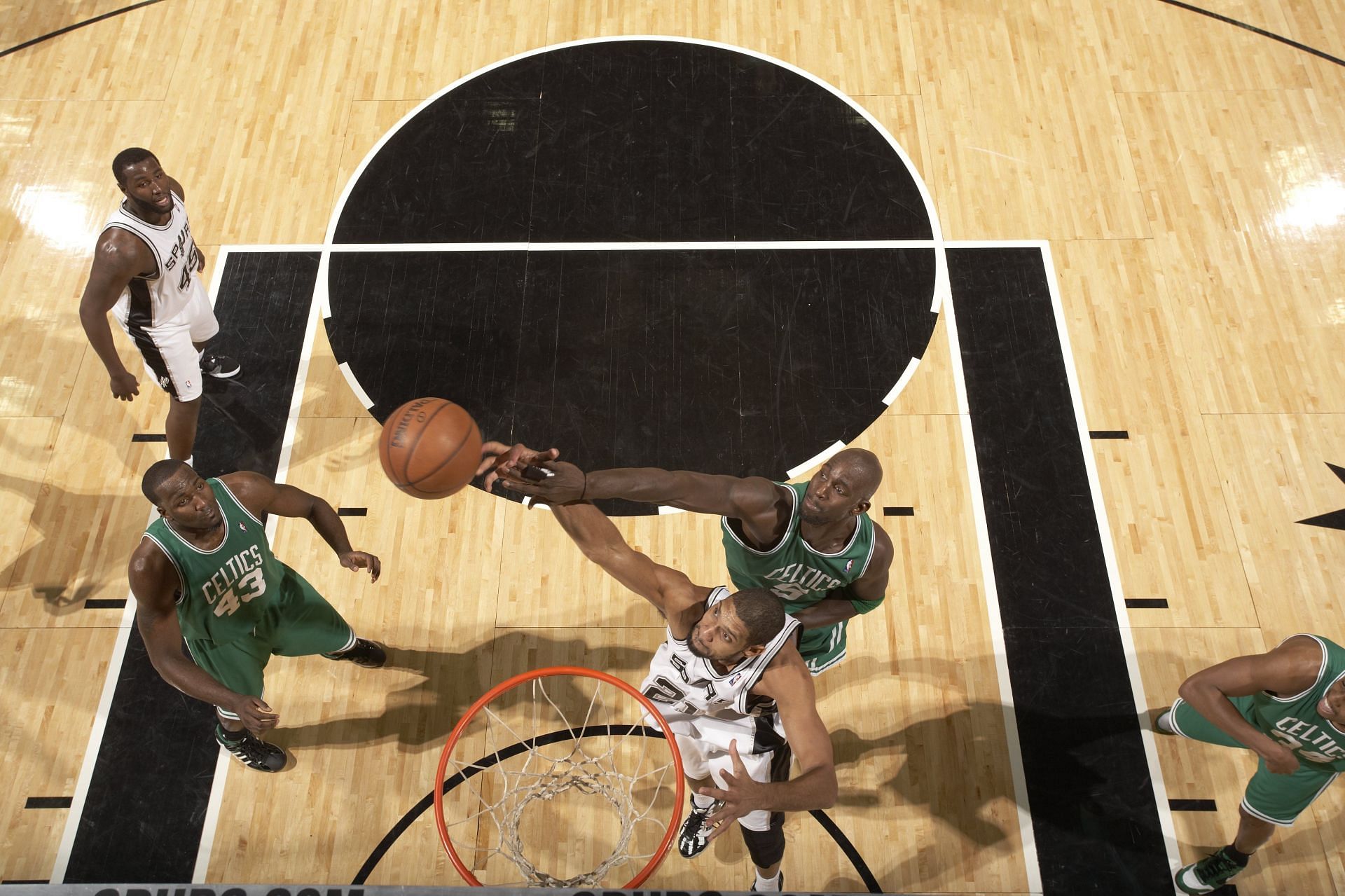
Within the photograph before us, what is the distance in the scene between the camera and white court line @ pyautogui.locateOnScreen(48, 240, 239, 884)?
4.73m

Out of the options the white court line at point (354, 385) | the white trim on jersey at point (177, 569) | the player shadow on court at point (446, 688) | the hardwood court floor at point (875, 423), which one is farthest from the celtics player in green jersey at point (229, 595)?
the white court line at point (354, 385)

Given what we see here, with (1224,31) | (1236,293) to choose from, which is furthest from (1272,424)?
(1224,31)

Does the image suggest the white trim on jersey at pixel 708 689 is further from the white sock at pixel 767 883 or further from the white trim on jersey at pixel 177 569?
the white trim on jersey at pixel 177 569

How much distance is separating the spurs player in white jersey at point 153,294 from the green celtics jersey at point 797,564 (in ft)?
10.7

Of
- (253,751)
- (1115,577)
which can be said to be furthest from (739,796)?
(1115,577)

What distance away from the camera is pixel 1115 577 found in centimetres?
553

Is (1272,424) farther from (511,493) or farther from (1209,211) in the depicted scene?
(511,493)

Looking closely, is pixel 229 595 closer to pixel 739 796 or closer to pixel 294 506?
pixel 294 506

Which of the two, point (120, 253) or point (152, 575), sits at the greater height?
point (120, 253)

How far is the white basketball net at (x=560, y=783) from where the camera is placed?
4.76 meters

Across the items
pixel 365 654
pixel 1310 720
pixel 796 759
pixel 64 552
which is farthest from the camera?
pixel 64 552

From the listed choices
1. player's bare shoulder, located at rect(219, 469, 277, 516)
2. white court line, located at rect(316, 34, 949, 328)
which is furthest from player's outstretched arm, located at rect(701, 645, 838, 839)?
white court line, located at rect(316, 34, 949, 328)

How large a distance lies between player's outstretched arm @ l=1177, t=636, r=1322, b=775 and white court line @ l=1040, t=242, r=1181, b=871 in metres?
1.10

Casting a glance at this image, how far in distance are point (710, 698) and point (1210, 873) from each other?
258 cm
